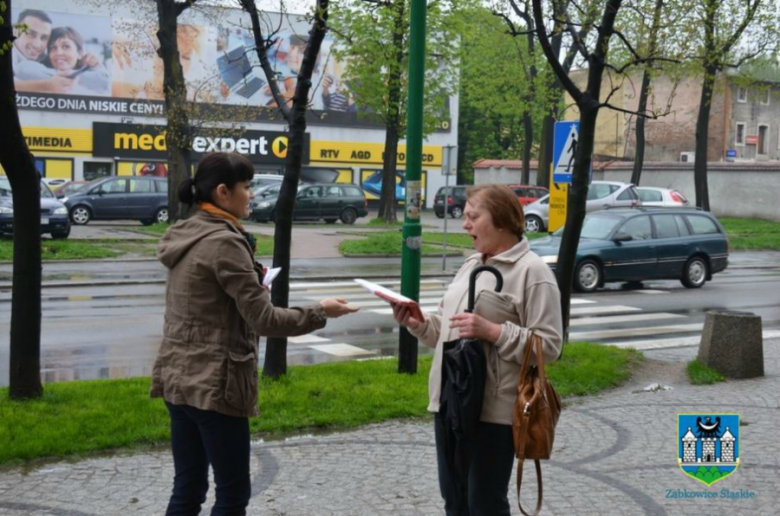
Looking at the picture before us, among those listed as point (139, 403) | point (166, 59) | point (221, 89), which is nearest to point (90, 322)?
point (139, 403)

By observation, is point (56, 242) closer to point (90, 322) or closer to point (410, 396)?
point (90, 322)

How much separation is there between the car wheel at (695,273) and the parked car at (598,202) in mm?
16057

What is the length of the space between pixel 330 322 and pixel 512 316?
35.3 ft

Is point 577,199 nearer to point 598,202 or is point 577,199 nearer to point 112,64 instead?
point 598,202

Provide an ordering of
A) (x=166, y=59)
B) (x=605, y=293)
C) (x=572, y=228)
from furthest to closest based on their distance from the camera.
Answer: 1. (x=166, y=59)
2. (x=605, y=293)
3. (x=572, y=228)

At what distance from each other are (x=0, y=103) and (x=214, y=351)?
399 centimetres

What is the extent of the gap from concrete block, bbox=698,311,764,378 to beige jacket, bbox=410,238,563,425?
21.8 feet

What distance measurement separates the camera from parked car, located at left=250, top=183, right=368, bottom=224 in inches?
1593

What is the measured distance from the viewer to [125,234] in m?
30.5

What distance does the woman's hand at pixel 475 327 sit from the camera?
402 cm

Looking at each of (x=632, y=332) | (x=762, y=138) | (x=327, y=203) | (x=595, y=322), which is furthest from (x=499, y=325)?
(x=762, y=138)

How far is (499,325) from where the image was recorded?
4.08m

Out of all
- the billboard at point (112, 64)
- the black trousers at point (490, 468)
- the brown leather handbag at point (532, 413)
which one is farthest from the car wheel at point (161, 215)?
the brown leather handbag at point (532, 413)

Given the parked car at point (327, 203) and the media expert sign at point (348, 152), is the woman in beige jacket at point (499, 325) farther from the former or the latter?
the media expert sign at point (348, 152)
